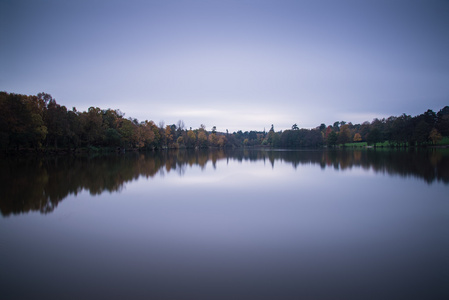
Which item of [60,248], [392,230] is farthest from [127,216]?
[392,230]

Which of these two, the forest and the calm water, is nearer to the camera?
the calm water

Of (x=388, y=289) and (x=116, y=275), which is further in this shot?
(x=116, y=275)

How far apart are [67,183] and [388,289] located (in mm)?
14455

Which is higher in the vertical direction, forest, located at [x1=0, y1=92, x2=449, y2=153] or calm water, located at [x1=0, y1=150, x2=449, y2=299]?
forest, located at [x1=0, y1=92, x2=449, y2=153]

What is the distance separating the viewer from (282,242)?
5781 millimetres

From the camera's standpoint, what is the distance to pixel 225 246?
561 centimetres

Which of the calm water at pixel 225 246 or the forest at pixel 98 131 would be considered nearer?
the calm water at pixel 225 246

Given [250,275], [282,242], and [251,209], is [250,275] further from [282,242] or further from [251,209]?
[251,209]

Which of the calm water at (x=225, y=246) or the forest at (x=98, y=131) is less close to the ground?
the forest at (x=98, y=131)

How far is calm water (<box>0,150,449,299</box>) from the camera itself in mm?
3990

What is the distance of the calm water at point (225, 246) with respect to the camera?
157 inches

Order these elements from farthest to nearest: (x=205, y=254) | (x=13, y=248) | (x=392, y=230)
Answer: (x=392, y=230) → (x=13, y=248) → (x=205, y=254)

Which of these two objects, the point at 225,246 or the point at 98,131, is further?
the point at 98,131

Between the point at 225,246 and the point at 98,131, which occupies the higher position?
the point at 98,131
